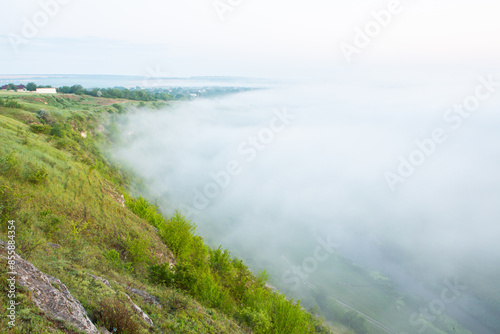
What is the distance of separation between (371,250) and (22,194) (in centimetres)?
12090

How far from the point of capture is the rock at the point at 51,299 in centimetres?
781

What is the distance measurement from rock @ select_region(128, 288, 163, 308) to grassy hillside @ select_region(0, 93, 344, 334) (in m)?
0.22

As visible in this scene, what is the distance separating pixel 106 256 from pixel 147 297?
5041 millimetres

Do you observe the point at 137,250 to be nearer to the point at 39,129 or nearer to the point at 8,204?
the point at 8,204

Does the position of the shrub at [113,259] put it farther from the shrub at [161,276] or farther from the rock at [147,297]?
the rock at [147,297]

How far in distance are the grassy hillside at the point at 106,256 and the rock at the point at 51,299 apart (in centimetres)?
28

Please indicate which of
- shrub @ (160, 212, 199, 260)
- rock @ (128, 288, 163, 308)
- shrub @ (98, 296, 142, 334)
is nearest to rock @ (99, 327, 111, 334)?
shrub @ (98, 296, 142, 334)

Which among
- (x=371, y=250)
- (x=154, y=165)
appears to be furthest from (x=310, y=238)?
(x=154, y=165)

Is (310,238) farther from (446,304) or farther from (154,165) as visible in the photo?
(154,165)

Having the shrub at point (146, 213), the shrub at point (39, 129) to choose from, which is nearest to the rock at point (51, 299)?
the shrub at point (146, 213)

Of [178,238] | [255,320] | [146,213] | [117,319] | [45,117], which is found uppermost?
[45,117]

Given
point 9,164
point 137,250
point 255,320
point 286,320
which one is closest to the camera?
point 9,164

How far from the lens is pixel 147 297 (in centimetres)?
1271

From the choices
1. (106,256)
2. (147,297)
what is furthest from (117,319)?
(106,256)
